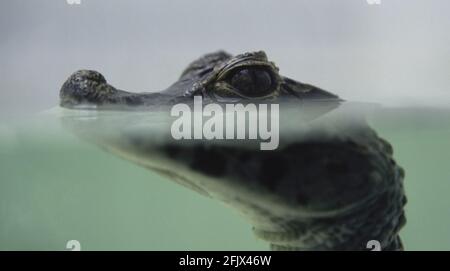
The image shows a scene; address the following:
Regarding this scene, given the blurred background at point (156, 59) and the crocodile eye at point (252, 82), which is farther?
the blurred background at point (156, 59)

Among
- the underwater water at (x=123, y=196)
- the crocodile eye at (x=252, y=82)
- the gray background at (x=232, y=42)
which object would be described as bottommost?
the underwater water at (x=123, y=196)

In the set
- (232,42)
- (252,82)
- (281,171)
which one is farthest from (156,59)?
(281,171)

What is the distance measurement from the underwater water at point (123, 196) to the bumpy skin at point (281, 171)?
0.77 feet

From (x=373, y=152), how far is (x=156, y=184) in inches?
76.4

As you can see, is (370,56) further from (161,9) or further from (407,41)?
(161,9)

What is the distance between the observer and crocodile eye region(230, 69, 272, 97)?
3.42ft

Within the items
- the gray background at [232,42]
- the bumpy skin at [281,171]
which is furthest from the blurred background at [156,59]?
the bumpy skin at [281,171]

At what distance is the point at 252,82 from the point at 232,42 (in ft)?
2.93

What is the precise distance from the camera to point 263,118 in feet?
3.43

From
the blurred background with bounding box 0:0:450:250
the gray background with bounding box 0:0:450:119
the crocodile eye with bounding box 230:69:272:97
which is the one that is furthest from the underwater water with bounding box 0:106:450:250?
the crocodile eye with bounding box 230:69:272:97

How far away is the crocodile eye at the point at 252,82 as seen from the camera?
1043 mm

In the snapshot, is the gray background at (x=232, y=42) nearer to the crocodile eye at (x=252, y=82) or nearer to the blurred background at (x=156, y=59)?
the blurred background at (x=156, y=59)

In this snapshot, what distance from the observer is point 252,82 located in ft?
3.43

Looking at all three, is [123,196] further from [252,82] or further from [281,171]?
[281,171]
